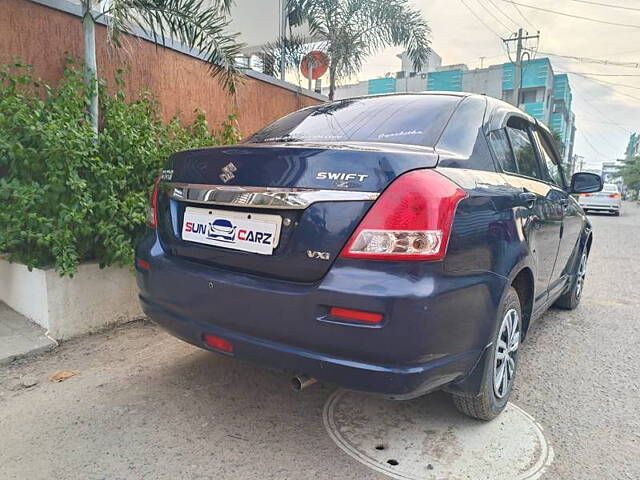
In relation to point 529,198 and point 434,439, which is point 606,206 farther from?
point 434,439

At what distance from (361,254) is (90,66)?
3050mm

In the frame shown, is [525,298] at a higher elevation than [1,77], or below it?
below

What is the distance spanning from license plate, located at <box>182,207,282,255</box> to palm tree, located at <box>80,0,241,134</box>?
1963mm

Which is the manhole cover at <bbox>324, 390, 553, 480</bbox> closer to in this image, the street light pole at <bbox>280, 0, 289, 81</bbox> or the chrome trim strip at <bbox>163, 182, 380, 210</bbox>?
the chrome trim strip at <bbox>163, 182, 380, 210</bbox>

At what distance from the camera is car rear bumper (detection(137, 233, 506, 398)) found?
169cm

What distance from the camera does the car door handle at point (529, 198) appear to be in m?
2.50

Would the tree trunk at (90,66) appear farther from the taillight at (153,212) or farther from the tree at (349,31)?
the tree at (349,31)

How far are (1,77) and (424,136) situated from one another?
291 cm

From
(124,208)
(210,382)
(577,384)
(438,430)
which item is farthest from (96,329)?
(577,384)

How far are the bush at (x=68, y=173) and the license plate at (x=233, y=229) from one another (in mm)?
1310

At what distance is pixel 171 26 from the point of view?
4016mm

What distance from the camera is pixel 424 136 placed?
89.1 inches

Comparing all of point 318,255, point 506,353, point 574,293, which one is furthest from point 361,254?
point 574,293

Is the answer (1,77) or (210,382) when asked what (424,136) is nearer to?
(210,382)
